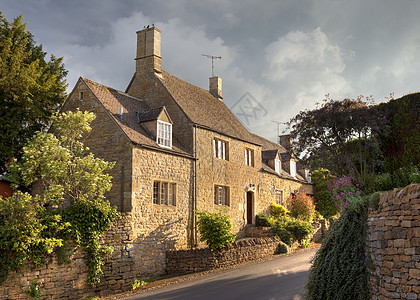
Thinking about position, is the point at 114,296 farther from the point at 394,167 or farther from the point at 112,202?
the point at 394,167

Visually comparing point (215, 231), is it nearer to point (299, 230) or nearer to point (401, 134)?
point (299, 230)

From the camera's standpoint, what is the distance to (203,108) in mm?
23953

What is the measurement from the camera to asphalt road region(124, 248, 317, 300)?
12.2 meters

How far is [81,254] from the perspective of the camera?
13.8 metres

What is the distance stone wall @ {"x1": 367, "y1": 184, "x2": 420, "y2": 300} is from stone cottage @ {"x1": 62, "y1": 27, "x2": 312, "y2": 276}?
873 cm

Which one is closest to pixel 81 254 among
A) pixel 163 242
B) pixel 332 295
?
pixel 163 242

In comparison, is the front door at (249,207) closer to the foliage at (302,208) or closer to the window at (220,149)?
the window at (220,149)

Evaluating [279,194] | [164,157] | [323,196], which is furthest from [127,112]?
Result: [323,196]

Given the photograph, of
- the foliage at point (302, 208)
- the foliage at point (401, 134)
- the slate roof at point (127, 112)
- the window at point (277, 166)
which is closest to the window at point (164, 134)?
the slate roof at point (127, 112)

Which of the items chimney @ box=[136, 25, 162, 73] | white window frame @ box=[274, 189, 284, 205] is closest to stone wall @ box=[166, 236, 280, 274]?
white window frame @ box=[274, 189, 284, 205]

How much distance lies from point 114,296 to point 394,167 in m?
11.2

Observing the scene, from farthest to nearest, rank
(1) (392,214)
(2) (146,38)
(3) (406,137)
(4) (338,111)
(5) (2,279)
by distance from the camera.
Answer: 1. (2) (146,38)
2. (4) (338,111)
3. (3) (406,137)
4. (5) (2,279)
5. (1) (392,214)

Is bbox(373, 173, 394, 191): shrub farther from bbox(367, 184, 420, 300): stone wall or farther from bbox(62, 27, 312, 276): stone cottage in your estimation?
bbox(62, 27, 312, 276): stone cottage

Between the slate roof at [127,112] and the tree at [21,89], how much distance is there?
264 centimetres
